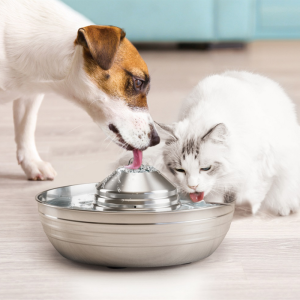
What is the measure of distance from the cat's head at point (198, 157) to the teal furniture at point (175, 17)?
3750 mm

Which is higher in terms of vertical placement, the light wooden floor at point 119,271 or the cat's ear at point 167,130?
the cat's ear at point 167,130

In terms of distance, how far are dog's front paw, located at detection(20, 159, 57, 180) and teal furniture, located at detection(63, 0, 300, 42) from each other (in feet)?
10.8

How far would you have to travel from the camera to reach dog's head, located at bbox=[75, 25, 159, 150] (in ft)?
4.49

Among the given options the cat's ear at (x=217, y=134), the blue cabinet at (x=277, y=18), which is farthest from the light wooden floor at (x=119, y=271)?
the blue cabinet at (x=277, y=18)

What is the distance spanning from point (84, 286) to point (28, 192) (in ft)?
2.54

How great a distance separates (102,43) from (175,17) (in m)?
3.87

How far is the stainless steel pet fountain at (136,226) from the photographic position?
1009mm

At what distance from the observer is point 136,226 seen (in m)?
1.00

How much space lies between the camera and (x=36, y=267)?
43.1 inches

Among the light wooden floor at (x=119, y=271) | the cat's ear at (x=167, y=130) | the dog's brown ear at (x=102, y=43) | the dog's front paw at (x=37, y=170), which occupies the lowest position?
the light wooden floor at (x=119, y=271)

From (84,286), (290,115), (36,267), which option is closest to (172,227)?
(84,286)

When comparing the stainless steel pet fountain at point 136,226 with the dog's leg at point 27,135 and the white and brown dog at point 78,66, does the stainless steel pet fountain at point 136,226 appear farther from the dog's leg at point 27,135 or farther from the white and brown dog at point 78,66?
the dog's leg at point 27,135

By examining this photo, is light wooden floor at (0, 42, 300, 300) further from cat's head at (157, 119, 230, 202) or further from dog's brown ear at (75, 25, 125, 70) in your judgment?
dog's brown ear at (75, 25, 125, 70)

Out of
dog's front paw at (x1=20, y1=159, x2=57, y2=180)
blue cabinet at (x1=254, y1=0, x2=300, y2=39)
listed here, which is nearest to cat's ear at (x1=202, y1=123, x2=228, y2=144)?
dog's front paw at (x1=20, y1=159, x2=57, y2=180)
